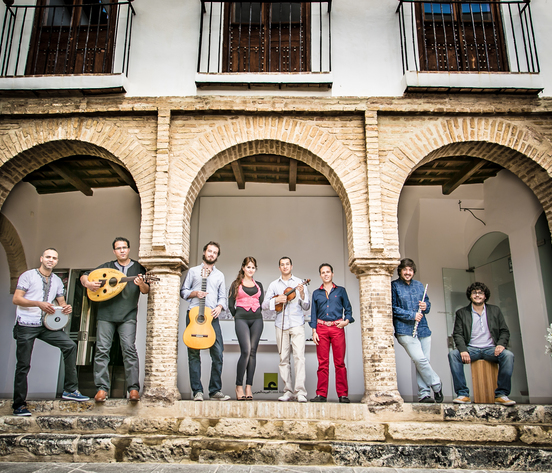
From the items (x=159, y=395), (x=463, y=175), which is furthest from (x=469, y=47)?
(x=159, y=395)

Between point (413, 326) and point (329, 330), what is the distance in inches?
39.4

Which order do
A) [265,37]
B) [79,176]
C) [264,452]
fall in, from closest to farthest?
[264,452] → [265,37] → [79,176]

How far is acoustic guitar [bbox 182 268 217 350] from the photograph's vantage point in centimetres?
532

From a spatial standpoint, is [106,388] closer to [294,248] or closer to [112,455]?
[112,455]

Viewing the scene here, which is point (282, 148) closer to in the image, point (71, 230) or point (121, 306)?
point (121, 306)

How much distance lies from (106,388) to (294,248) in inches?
161

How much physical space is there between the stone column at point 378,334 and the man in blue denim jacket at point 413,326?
14 centimetres

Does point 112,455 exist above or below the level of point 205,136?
below

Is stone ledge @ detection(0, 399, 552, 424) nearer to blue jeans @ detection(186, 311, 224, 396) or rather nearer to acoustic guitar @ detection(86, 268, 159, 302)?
blue jeans @ detection(186, 311, 224, 396)

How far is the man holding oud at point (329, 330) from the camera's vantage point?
5.51m

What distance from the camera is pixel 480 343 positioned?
18.2 feet

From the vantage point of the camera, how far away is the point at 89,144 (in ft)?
20.7

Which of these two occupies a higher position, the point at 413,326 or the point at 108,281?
the point at 108,281

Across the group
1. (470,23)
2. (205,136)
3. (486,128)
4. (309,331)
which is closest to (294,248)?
(309,331)
